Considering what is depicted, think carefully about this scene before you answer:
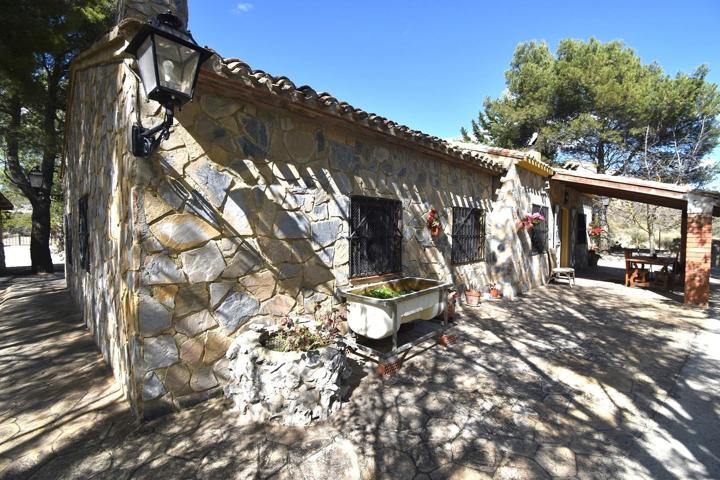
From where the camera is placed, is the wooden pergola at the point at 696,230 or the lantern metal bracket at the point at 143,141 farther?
the wooden pergola at the point at 696,230

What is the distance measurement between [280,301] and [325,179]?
161 cm

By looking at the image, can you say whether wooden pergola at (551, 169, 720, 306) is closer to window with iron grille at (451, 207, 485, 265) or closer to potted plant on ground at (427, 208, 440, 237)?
window with iron grille at (451, 207, 485, 265)

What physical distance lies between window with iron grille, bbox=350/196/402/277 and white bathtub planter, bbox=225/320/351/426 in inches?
69.1

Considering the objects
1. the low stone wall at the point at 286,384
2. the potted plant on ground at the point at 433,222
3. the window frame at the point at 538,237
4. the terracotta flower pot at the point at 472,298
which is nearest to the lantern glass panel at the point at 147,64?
the low stone wall at the point at 286,384

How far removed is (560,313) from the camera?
19.9ft

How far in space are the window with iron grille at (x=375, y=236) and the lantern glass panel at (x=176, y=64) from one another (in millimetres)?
2448

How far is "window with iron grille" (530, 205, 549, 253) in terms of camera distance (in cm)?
835

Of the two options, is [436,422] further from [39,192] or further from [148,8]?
[39,192]

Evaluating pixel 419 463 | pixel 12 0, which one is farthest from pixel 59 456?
pixel 12 0

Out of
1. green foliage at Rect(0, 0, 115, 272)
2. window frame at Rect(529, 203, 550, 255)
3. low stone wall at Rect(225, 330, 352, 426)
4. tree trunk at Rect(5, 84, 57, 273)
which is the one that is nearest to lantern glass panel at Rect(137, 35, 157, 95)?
low stone wall at Rect(225, 330, 352, 426)

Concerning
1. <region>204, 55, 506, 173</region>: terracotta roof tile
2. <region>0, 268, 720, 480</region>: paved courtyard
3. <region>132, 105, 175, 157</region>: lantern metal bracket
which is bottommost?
<region>0, 268, 720, 480</region>: paved courtyard

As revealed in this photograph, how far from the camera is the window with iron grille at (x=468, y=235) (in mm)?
6387

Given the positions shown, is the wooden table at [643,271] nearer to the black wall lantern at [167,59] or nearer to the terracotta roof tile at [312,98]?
the terracotta roof tile at [312,98]

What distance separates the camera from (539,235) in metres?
8.57
